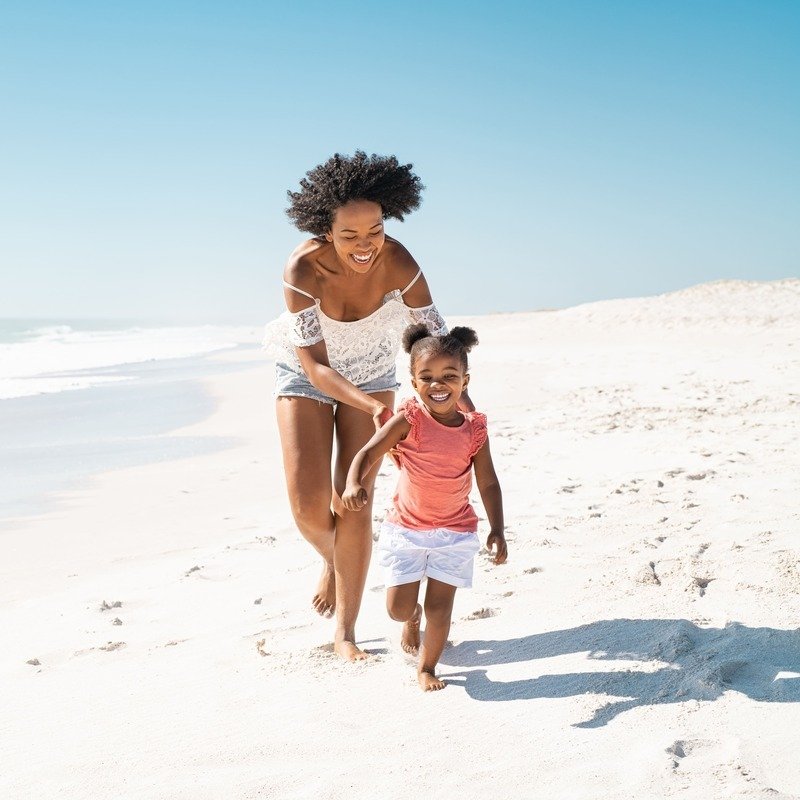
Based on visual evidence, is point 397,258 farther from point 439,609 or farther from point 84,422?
point 84,422

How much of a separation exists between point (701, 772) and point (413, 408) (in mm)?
1526

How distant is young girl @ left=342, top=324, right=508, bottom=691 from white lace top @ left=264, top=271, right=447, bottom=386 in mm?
667

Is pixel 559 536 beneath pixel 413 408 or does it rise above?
beneath

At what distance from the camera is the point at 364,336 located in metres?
3.95

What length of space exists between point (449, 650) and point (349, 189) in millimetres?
1960

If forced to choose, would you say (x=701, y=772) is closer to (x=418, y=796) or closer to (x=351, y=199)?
(x=418, y=796)

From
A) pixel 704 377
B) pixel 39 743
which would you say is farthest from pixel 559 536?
pixel 704 377

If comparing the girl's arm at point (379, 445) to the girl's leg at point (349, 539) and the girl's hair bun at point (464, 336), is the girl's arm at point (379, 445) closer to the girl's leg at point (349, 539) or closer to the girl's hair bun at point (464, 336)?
the girl's leg at point (349, 539)

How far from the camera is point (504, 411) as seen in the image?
1012 cm

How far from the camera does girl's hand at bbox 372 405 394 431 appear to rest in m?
3.26

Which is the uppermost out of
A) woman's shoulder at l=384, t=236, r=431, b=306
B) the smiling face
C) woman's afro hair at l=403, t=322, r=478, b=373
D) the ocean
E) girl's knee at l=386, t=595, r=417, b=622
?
the smiling face

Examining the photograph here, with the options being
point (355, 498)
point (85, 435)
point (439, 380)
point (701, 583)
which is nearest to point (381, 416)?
point (439, 380)

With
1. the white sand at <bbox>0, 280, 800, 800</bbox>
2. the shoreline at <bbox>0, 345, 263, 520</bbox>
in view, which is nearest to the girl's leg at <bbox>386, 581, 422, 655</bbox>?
the white sand at <bbox>0, 280, 800, 800</bbox>

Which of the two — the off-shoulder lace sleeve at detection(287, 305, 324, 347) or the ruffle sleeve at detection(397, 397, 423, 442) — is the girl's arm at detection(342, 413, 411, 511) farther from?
the off-shoulder lace sleeve at detection(287, 305, 324, 347)
